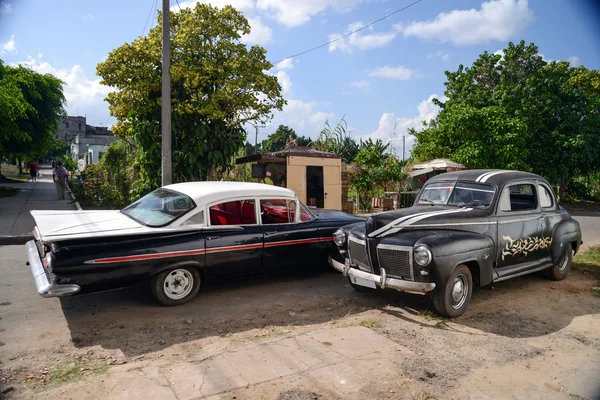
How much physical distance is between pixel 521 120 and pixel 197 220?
19745mm

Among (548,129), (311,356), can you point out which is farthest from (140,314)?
(548,129)

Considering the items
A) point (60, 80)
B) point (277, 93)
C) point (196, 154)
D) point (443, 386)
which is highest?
point (60, 80)

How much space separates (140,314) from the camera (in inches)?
191

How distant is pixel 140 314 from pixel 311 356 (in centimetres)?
227

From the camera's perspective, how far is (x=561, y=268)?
6754 mm

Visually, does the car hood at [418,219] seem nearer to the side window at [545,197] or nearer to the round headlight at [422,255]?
the round headlight at [422,255]

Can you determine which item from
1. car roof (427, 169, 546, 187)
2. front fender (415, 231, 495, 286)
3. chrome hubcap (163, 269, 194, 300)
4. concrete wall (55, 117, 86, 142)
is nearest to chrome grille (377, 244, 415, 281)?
front fender (415, 231, 495, 286)

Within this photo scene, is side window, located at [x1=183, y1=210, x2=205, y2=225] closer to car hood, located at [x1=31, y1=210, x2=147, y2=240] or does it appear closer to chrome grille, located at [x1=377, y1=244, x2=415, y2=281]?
car hood, located at [x1=31, y1=210, x2=147, y2=240]

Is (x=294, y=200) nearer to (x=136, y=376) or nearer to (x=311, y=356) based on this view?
(x=311, y=356)

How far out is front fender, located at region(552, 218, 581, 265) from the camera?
643cm

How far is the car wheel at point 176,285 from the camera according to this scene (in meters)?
4.98

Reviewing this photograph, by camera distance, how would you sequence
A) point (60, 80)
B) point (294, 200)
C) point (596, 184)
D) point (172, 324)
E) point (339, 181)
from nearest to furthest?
point (172, 324), point (294, 200), point (339, 181), point (596, 184), point (60, 80)

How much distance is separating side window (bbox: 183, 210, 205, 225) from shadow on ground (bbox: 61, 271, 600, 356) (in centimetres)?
105

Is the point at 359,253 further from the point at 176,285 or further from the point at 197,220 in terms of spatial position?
the point at 176,285
